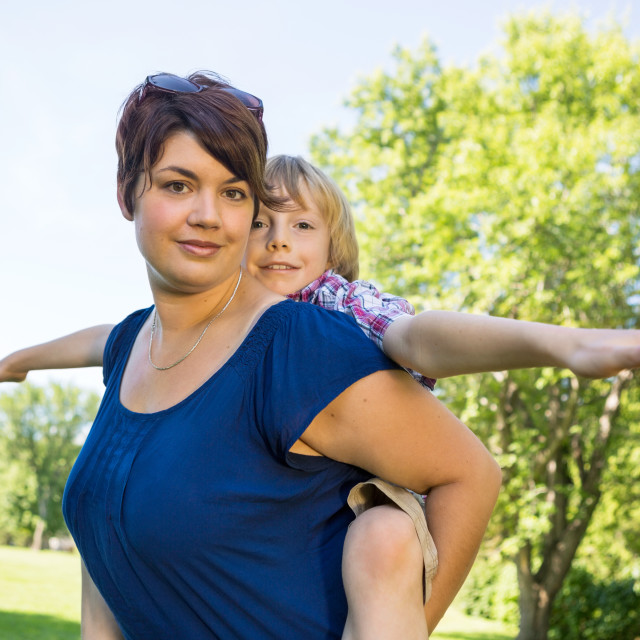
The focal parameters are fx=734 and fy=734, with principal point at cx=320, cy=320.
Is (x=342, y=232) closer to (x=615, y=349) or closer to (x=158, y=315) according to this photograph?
(x=158, y=315)

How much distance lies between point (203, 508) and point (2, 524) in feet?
204

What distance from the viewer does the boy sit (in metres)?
1.08

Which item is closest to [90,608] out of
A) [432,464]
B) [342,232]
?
[432,464]

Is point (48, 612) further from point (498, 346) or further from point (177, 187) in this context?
point (498, 346)

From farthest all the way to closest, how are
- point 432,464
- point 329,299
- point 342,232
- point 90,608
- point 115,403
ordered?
point 342,232, point 329,299, point 90,608, point 115,403, point 432,464

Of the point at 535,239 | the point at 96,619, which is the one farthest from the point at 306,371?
the point at 535,239

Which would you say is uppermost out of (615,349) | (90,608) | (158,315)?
(158,315)

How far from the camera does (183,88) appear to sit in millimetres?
1735

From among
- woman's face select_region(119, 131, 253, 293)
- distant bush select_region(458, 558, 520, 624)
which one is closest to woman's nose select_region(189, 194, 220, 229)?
woman's face select_region(119, 131, 253, 293)

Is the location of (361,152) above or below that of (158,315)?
above

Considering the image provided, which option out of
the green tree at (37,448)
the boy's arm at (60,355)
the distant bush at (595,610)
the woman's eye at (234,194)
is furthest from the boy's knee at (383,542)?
the green tree at (37,448)

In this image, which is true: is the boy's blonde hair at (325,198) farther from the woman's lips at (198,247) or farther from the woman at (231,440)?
the woman's lips at (198,247)

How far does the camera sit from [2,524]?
56719mm

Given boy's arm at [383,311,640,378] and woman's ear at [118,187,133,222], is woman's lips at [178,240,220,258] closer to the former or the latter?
woman's ear at [118,187,133,222]
